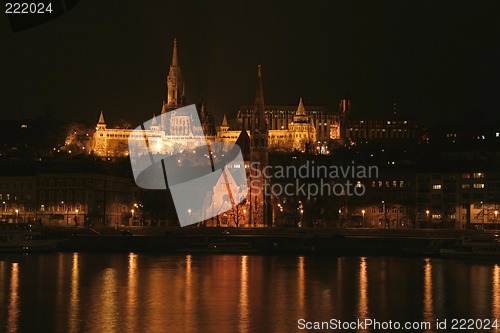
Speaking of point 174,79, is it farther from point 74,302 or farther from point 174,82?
point 74,302

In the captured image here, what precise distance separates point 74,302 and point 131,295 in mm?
2465

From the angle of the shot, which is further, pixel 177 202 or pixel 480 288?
pixel 177 202

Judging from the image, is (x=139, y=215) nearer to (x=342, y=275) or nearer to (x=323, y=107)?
(x=342, y=275)

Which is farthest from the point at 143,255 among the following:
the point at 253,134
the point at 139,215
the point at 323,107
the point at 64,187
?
the point at 323,107

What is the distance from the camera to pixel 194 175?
8906cm

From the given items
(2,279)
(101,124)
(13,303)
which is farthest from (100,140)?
(13,303)

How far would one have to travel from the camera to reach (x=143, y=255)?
53469 millimetres

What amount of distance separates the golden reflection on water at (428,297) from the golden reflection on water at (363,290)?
1.74m

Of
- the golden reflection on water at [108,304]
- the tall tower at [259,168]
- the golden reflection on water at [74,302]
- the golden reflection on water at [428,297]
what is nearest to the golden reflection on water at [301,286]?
the golden reflection on water at [428,297]

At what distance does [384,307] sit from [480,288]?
22.7 feet

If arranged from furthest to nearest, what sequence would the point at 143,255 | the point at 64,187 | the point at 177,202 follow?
the point at 177,202
the point at 64,187
the point at 143,255

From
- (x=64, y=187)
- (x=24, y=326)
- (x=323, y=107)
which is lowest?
(x=24, y=326)

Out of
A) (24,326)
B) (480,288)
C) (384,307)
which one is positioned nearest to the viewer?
(24,326)

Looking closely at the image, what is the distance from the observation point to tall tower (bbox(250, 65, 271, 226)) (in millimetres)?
77438
